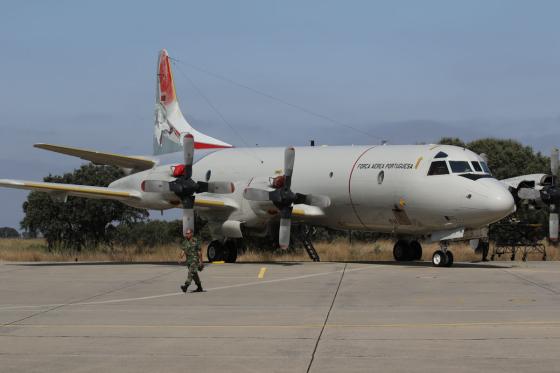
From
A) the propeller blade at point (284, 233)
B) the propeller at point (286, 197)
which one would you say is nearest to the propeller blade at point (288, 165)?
the propeller at point (286, 197)

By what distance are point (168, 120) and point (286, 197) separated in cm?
1188

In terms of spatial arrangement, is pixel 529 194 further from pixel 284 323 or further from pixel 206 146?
pixel 284 323

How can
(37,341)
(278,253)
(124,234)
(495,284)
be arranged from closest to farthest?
(37,341), (495,284), (278,253), (124,234)

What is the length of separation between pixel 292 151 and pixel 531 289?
11.7m

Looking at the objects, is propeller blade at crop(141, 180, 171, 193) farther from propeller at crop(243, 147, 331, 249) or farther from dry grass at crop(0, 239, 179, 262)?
dry grass at crop(0, 239, 179, 262)

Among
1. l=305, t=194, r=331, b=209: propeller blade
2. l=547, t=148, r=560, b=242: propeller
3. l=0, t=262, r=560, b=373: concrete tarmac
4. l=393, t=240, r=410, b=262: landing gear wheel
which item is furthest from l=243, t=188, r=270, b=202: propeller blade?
l=547, t=148, r=560, b=242: propeller

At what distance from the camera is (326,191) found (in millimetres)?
30203

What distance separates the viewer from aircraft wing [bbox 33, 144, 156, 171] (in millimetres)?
29531

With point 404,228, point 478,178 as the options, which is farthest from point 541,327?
point 404,228

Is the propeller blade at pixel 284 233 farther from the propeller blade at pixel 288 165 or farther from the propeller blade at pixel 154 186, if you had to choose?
the propeller blade at pixel 154 186

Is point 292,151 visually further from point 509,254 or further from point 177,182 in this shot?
point 509,254

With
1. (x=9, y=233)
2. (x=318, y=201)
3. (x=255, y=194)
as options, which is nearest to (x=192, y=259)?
(x=255, y=194)

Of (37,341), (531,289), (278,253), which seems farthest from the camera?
(278,253)

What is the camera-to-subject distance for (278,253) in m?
45.8
